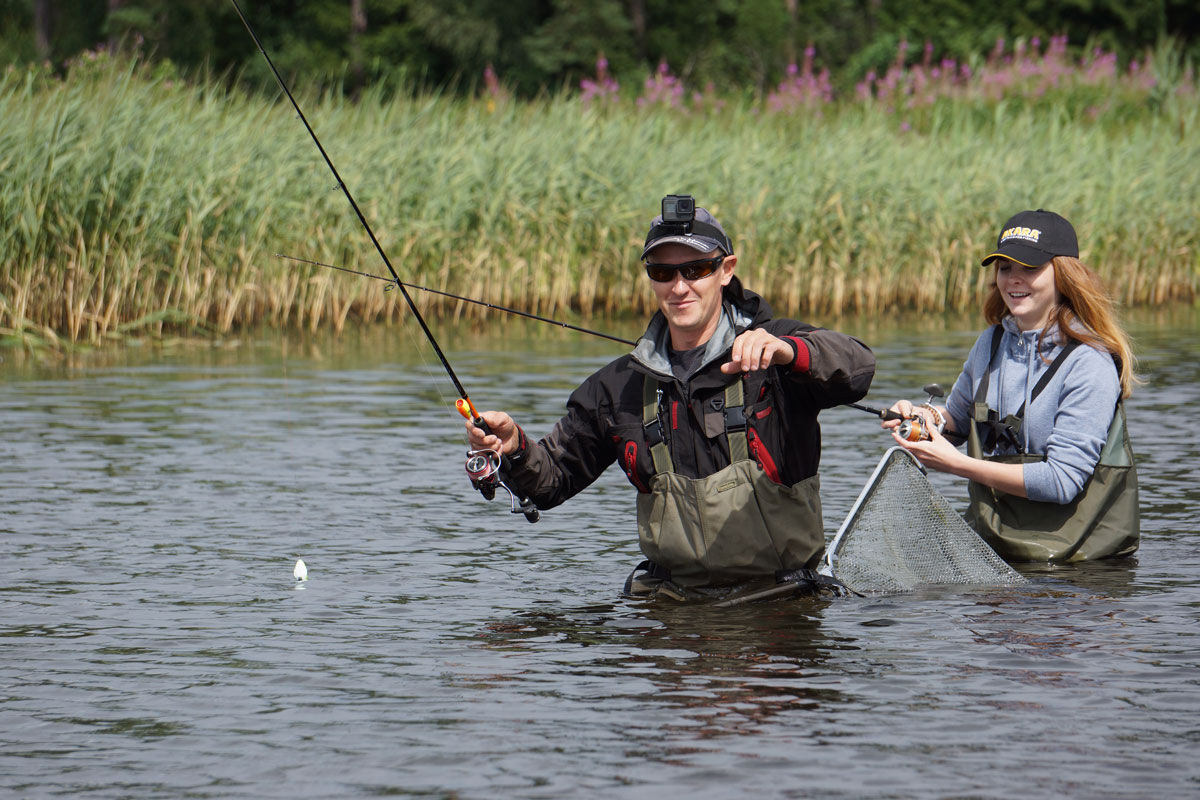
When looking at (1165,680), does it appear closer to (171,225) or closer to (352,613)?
(352,613)

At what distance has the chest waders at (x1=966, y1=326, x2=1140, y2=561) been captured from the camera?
618 centimetres

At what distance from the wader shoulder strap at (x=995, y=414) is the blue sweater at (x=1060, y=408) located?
0.02m

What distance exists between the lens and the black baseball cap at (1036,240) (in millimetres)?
6012

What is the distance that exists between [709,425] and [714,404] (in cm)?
6

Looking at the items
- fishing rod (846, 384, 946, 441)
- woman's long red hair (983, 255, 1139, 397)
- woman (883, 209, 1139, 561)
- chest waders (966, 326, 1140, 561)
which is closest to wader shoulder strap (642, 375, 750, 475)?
fishing rod (846, 384, 946, 441)

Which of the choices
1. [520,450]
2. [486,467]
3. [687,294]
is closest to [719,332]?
[687,294]

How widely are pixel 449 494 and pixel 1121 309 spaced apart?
1100cm

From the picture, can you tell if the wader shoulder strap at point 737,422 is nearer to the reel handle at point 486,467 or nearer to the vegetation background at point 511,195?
the reel handle at point 486,467

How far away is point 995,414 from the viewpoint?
20.5ft

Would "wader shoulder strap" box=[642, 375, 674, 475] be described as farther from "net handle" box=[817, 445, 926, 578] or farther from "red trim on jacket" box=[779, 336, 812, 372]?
"net handle" box=[817, 445, 926, 578]

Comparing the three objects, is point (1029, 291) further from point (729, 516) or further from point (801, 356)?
point (729, 516)

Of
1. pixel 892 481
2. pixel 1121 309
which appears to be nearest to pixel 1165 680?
pixel 892 481

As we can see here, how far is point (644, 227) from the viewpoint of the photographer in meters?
16.3

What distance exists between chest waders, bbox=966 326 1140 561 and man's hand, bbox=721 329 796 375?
1.36 meters
